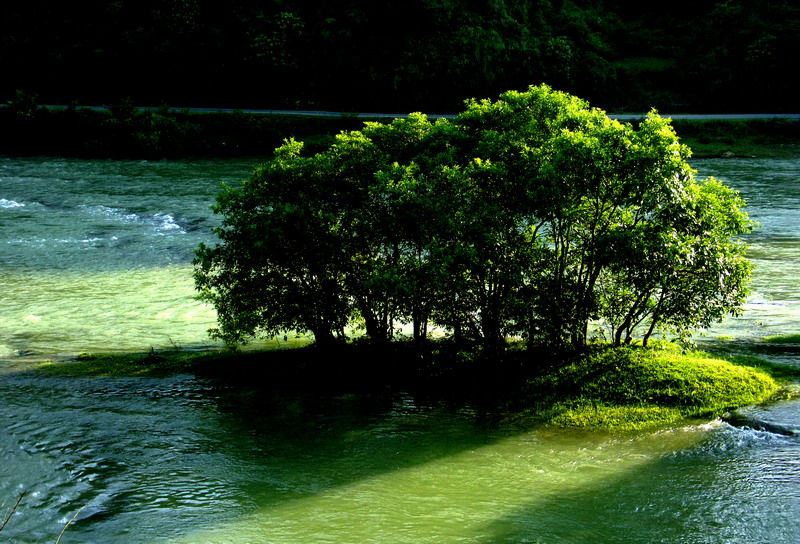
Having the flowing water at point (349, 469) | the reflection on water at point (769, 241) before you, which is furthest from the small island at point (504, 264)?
the reflection on water at point (769, 241)

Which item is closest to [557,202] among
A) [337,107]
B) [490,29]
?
[337,107]

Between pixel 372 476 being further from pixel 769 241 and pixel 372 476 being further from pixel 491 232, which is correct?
pixel 769 241

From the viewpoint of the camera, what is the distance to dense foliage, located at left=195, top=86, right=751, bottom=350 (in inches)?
602

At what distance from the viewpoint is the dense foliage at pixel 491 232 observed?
1529 centimetres

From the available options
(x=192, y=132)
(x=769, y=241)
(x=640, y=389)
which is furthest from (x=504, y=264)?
(x=192, y=132)

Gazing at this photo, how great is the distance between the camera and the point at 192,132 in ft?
175

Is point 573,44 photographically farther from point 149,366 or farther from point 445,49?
point 149,366

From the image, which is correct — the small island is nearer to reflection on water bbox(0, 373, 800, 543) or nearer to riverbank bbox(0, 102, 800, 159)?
reflection on water bbox(0, 373, 800, 543)

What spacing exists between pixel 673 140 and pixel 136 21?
207ft

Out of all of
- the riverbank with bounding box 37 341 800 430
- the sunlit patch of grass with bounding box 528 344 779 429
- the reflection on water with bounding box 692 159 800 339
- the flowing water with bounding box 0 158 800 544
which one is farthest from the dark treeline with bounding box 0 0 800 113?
the sunlit patch of grass with bounding box 528 344 779 429

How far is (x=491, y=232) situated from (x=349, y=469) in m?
5.76

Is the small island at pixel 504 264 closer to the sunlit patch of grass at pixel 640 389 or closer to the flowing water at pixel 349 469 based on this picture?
the sunlit patch of grass at pixel 640 389

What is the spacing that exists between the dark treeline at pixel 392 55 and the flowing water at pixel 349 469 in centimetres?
4168

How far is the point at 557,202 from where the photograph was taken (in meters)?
15.7
